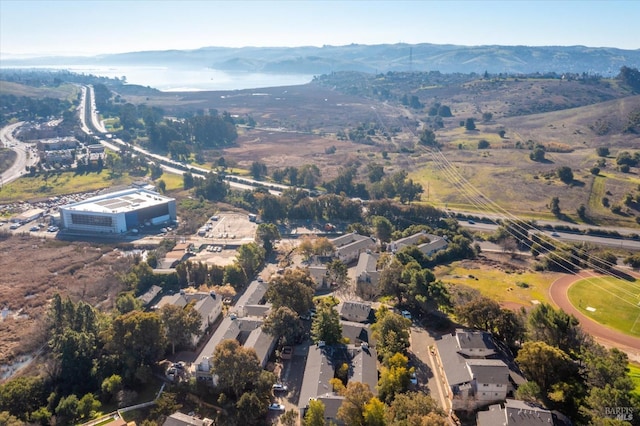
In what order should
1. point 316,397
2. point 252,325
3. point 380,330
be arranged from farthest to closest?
1. point 252,325
2. point 380,330
3. point 316,397

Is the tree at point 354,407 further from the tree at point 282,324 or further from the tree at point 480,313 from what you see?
the tree at point 480,313

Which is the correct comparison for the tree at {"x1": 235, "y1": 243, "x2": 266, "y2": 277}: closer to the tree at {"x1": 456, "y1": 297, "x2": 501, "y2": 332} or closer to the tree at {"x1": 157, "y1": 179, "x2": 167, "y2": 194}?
the tree at {"x1": 456, "y1": 297, "x2": 501, "y2": 332}

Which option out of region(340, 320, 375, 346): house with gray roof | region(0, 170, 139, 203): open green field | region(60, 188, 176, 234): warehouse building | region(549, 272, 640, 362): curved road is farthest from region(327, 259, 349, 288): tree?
region(0, 170, 139, 203): open green field

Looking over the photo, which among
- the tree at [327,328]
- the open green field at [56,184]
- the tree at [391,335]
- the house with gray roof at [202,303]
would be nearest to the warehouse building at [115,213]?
the open green field at [56,184]

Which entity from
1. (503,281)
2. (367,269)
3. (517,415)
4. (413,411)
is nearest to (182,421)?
(413,411)

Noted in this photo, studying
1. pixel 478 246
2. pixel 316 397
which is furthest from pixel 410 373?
pixel 478 246

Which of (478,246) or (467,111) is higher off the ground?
(467,111)

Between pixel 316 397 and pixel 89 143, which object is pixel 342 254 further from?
pixel 89 143
